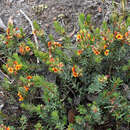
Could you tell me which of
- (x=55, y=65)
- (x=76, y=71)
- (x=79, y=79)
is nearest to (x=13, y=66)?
(x=55, y=65)

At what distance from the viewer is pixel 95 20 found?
396cm

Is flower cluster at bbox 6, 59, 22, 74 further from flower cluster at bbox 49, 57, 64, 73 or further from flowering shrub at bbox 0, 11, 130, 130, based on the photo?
flower cluster at bbox 49, 57, 64, 73

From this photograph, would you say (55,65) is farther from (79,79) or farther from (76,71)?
(79,79)

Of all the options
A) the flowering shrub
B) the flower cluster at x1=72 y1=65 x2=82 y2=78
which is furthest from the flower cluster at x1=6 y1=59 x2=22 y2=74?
the flower cluster at x1=72 y1=65 x2=82 y2=78

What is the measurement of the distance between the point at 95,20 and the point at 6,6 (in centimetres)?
207

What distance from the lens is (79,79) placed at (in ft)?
10.7

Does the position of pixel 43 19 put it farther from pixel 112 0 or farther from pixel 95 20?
pixel 112 0

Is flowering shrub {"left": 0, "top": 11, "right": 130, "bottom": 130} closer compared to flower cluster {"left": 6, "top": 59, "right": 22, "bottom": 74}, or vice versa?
flowering shrub {"left": 0, "top": 11, "right": 130, "bottom": 130}

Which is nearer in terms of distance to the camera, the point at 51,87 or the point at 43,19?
the point at 51,87

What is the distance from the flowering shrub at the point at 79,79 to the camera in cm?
264

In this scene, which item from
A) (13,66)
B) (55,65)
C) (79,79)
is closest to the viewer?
(55,65)

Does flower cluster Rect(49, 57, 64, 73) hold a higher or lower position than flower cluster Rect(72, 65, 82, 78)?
higher

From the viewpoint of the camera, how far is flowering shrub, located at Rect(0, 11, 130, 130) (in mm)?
2639

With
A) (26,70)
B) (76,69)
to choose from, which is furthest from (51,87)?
(26,70)
